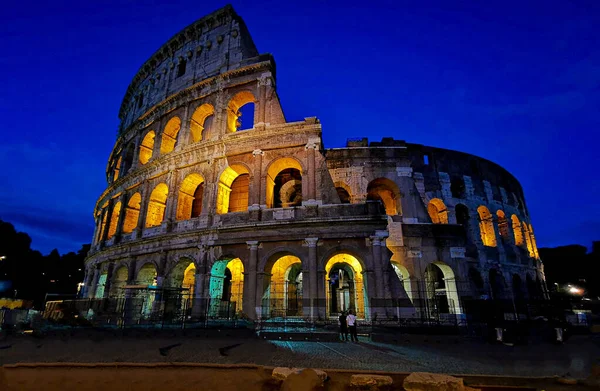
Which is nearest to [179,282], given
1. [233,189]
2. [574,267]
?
[233,189]

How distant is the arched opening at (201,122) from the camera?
19.1 meters

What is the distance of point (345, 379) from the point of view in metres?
5.23

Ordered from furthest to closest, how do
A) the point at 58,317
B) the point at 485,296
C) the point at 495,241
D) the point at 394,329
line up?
the point at 495,241
the point at 485,296
the point at 58,317
the point at 394,329

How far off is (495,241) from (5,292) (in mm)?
50265

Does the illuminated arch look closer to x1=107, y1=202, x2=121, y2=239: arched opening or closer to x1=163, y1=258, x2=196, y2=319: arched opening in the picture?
x1=163, y1=258, x2=196, y2=319: arched opening

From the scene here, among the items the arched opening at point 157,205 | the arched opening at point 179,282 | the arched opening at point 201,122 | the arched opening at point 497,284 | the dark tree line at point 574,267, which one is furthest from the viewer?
the dark tree line at point 574,267

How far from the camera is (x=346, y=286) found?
1889cm

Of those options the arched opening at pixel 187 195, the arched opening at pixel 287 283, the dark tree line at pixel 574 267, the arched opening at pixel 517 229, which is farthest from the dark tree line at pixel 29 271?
the dark tree line at pixel 574 267

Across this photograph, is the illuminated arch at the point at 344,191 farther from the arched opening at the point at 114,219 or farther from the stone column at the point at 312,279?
the arched opening at the point at 114,219

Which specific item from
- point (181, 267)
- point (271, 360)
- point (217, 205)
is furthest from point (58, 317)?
point (271, 360)

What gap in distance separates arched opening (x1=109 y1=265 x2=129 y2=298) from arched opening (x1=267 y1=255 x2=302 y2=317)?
9266 mm

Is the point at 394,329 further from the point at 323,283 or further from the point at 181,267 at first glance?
the point at 181,267

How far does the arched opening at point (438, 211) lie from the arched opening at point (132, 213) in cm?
2041

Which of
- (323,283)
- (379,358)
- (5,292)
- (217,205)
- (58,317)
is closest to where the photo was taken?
(379,358)
